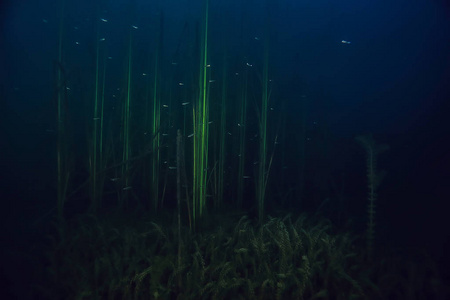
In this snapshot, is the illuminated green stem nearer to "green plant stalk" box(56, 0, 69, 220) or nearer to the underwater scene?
the underwater scene

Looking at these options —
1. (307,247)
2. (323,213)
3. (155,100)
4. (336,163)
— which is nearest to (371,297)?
(307,247)

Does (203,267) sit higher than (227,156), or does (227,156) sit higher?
(227,156)

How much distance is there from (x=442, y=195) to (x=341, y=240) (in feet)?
10.7

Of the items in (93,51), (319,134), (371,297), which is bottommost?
(371,297)

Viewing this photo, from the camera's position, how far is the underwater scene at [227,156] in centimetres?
270

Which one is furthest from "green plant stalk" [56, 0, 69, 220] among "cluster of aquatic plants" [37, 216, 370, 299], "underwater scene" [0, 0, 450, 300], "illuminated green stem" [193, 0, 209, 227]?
"illuminated green stem" [193, 0, 209, 227]

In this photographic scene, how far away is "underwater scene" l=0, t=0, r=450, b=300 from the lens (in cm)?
270

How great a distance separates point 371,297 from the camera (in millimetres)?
2396

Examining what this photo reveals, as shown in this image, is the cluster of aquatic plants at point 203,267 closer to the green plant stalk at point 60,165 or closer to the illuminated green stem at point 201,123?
the green plant stalk at point 60,165

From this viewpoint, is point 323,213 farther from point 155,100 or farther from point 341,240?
point 155,100

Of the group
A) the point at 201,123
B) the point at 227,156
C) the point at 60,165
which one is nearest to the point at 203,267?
the point at 201,123

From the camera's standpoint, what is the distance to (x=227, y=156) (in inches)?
247

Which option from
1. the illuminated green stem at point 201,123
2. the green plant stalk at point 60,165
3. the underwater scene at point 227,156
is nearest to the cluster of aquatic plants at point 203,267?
the underwater scene at point 227,156

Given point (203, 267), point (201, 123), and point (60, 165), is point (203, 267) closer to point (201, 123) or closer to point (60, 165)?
point (201, 123)
